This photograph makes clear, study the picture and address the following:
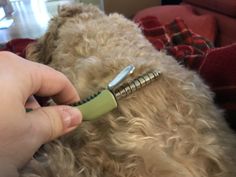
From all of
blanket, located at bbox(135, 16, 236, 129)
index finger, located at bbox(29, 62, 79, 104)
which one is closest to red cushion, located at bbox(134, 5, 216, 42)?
blanket, located at bbox(135, 16, 236, 129)

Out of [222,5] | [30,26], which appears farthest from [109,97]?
[30,26]

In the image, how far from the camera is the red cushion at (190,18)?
1766 mm

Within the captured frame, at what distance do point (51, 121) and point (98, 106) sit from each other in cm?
12

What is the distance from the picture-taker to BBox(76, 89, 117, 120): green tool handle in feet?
2.09

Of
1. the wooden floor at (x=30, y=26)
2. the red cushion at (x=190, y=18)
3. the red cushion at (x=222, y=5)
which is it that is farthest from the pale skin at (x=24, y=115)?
the wooden floor at (x=30, y=26)

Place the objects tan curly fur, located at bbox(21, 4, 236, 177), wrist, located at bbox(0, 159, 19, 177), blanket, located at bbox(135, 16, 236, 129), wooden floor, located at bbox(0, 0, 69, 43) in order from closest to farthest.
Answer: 1. wrist, located at bbox(0, 159, 19, 177)
2. tan curly fur, located at bbox(21, 4, 236, 177)
3. blanket, located at bbox(135, 16, 236, 129)
4. wooden floor, located at bbox(0, 0, 69, 43)

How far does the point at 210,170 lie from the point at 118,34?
53cm

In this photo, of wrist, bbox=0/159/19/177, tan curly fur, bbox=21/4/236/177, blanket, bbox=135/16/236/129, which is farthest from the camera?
blanket, bbox=135/16/236/129

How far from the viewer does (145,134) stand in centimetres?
69

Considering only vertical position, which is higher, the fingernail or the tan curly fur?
the fingernail

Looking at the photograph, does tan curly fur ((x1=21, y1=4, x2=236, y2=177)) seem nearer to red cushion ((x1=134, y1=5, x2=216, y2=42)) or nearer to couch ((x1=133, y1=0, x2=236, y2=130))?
couch ((x1=133, y1=0, x2=236, y2=130))

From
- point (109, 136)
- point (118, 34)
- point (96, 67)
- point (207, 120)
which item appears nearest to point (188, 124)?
point (207, 120)

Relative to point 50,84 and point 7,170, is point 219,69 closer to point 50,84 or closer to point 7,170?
point 50,84

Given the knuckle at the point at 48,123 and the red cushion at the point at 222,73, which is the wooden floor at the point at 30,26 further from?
the knuckle at the point at 48,123
